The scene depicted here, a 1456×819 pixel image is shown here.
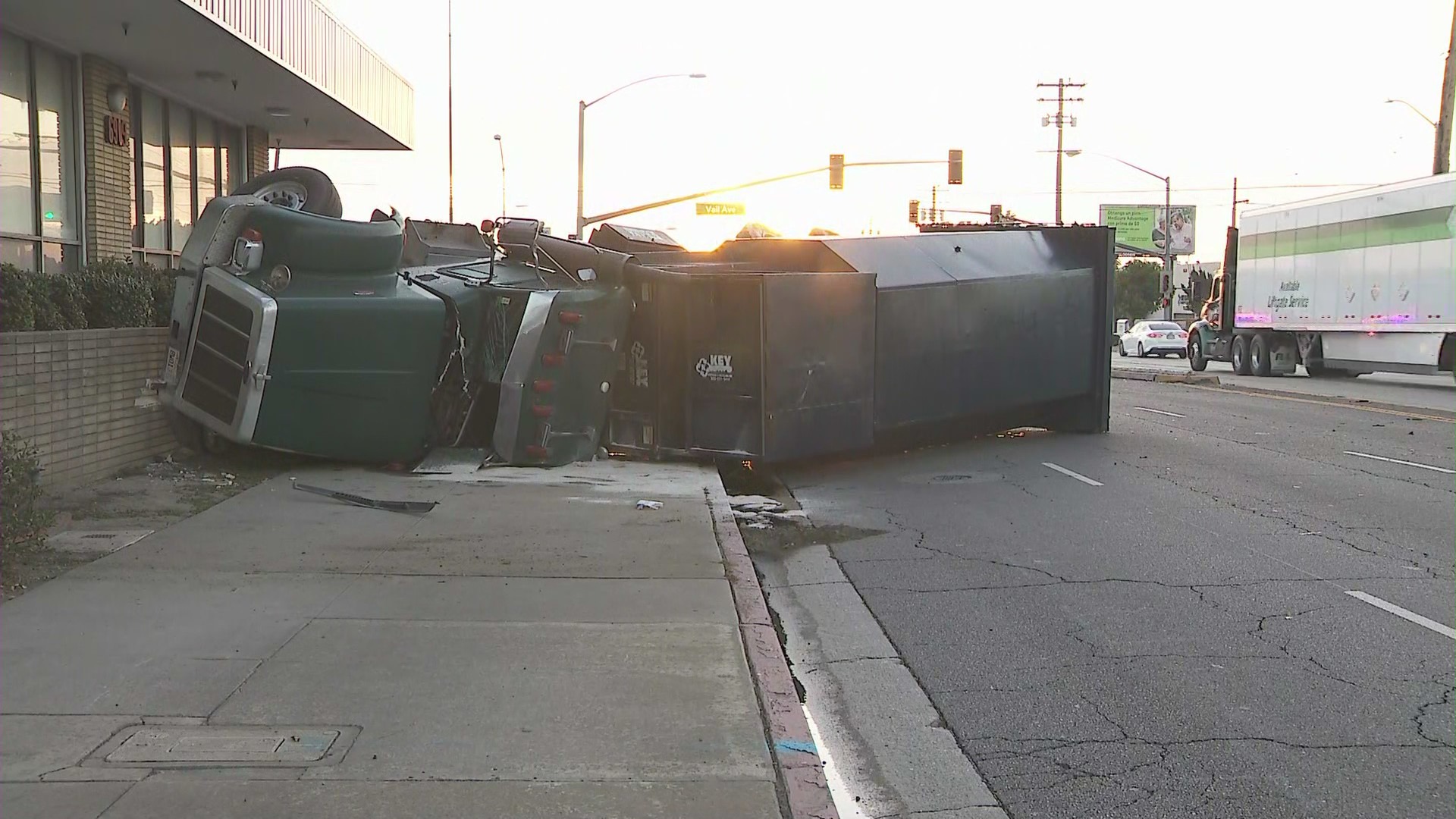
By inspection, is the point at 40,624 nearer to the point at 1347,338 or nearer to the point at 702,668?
the point at 702,668

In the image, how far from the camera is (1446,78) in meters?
31.3

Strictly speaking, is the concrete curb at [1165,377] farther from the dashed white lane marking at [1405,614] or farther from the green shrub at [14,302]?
the green shrub at [14,302]

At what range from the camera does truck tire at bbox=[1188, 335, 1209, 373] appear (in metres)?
36.0

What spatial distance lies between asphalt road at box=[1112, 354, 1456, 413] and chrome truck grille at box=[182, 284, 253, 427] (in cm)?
1860

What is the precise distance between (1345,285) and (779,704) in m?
26.7

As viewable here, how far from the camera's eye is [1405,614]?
691 cm

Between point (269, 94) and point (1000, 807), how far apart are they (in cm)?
1700

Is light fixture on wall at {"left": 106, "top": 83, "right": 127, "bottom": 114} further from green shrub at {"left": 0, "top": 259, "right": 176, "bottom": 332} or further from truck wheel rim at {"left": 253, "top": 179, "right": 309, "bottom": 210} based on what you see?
truck wheel rim at {"left": 253, "top": 179, "right": 309, "bottom": 210}

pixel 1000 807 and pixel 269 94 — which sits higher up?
pixel 269 94

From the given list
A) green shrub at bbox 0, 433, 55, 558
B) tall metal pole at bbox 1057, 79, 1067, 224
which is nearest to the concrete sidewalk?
green shrub at bbox 0, 433, 55, 558

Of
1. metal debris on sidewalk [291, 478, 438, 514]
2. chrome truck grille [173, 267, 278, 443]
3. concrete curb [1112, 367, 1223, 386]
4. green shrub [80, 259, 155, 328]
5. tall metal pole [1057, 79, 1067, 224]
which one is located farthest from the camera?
tall metal pole [1057, 79, 1067, 224]

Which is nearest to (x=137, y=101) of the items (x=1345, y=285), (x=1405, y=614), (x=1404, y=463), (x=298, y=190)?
(x=298, y=190)

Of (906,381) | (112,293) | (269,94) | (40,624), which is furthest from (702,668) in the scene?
(269,94)

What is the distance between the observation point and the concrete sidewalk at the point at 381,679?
4.16 meters
